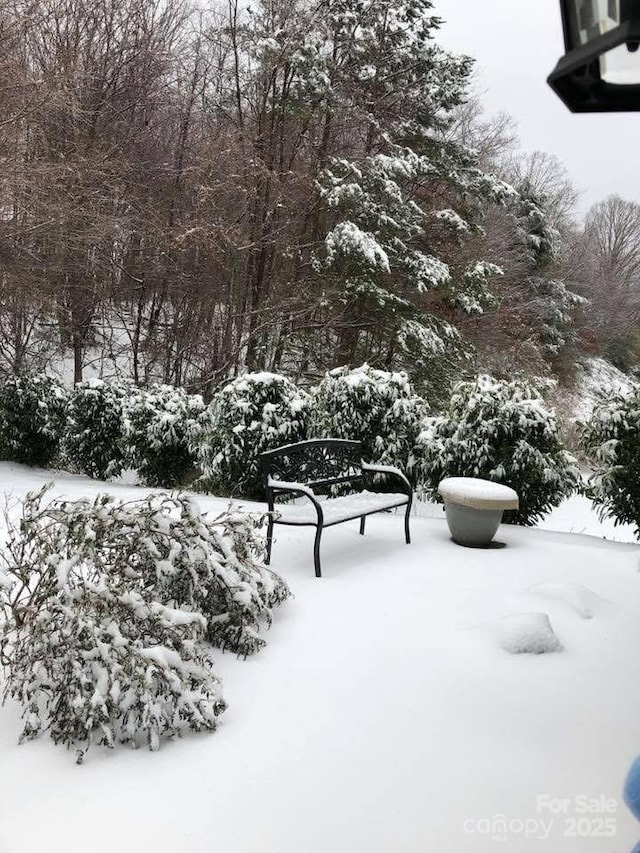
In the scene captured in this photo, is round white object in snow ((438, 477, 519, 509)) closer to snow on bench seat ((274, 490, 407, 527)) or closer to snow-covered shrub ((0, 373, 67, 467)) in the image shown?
snow on bench seat ((274, 490, 407, 527))

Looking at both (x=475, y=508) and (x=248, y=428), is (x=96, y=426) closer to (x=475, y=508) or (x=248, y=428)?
(x=248, y=428)

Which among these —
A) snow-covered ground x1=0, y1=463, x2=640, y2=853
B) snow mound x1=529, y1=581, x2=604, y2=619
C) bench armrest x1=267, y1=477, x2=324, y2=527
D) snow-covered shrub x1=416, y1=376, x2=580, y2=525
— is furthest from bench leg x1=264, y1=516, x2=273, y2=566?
snow-covered shrub x1=416, y1=376, x2=580, y2=525

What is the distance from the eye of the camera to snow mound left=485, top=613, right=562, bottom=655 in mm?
2939

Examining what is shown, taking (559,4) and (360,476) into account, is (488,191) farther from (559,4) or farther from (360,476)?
(559,4)

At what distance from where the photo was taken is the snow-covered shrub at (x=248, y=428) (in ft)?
20.3

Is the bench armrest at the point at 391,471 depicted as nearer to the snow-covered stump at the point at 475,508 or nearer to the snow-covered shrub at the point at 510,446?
the snow-covered stump at the point at 475,508

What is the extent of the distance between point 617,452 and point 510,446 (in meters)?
0.84

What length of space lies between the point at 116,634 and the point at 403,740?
1089 millimetres

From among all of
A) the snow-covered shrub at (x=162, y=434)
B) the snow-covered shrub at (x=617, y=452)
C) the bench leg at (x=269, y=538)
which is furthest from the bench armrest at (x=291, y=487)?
the snow-covered shrub at (x=162, y=434)

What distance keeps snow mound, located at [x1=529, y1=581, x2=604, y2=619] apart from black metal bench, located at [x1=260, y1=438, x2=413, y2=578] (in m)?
1.27

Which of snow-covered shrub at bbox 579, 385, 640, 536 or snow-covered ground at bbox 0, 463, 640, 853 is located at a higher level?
snow-covered shrub at bbox 579, 385, 640, 536

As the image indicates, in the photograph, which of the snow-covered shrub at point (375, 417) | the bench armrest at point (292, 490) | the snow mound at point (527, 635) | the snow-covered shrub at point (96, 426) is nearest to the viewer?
the snow mound at point (527, 635)

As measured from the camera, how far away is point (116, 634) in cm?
221

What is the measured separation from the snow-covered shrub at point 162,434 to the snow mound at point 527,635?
4441mm
